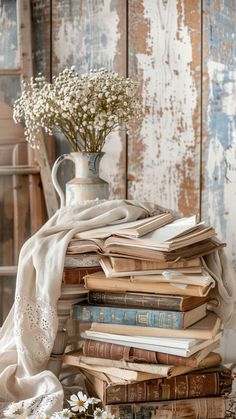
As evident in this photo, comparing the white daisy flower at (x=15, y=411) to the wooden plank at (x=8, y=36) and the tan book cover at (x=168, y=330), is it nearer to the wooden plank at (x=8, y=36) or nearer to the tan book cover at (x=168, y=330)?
the tan book cover at (x=168, y=330)

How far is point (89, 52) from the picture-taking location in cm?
284

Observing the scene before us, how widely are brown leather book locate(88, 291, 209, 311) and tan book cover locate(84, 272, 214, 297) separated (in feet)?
0.04

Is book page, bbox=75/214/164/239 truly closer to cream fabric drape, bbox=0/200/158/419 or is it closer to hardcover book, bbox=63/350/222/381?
cream fabric drape, bbox=0/200/158/419

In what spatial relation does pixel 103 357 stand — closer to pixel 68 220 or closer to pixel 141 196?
pixel 68 220

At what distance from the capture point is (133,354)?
1.81 meters

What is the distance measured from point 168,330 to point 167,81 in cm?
130

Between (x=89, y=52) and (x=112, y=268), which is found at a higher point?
(x=89, y=52)

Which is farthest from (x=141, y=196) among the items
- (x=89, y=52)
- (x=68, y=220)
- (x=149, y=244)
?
(x=149, y=244)

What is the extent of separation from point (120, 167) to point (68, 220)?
90cm

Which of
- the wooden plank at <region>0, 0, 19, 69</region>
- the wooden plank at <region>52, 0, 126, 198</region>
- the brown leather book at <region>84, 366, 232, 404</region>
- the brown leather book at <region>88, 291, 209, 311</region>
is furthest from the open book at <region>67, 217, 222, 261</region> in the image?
the wooden plank at <region>0, 0, 19, 69</region>

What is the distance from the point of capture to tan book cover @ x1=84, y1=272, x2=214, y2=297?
1771 millimetres

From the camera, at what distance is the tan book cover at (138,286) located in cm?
177

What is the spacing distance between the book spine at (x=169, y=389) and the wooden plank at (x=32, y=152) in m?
1.15

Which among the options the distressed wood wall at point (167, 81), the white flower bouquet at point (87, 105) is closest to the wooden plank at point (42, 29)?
the distressed wood wall at point (167, 81)
